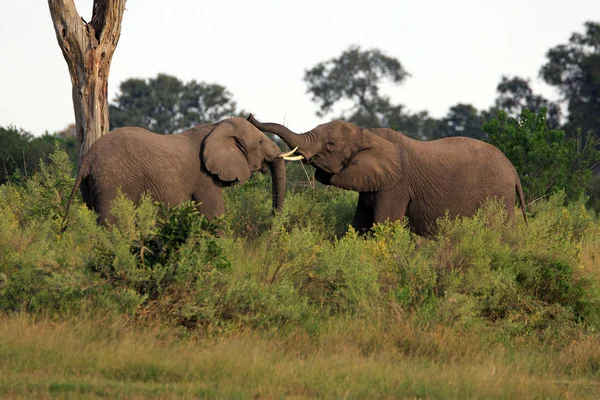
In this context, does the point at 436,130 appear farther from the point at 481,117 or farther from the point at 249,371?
the point at 249,371

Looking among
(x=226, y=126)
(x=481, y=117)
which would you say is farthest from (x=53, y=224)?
(x=481, y=117)

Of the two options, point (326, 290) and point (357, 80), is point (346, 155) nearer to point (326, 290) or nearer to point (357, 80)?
point (326, 290)

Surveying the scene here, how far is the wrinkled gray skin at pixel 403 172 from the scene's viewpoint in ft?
38.1

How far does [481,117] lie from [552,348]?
38004 mm

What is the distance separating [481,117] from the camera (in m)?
45.2

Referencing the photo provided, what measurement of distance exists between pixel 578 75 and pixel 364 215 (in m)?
30.8

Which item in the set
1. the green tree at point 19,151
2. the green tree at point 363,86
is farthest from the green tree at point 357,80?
the green tree at point 19,151

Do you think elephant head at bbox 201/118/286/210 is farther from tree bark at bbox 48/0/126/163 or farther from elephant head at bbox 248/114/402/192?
tree bark at bbox 48/0/126/163

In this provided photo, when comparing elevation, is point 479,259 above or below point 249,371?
above

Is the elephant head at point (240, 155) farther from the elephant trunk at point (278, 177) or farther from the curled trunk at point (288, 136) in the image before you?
the curled trunk at point (288, 136)

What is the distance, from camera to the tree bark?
12617 millimetres

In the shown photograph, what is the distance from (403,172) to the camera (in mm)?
11820

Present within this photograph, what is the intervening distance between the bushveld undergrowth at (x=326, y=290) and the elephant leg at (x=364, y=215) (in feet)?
5.84

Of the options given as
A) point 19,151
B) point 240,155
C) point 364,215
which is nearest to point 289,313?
point 240,155
